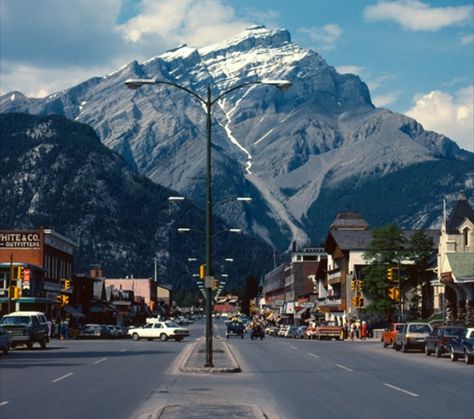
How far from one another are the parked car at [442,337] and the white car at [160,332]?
3176cm

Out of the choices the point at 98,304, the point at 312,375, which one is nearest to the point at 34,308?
the point at 98,304

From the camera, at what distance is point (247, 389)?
2434 cm

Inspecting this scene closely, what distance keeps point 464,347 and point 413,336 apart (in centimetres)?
1158

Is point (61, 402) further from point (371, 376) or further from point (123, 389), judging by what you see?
point (371, 376)

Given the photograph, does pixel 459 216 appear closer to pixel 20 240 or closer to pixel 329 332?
pixel 329 332

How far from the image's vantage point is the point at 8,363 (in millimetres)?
36719

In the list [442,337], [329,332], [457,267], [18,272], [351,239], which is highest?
[351,239]

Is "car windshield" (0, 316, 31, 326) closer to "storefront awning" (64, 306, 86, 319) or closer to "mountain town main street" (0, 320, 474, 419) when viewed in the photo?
"mountain town main street" (0, 320, 474, 419)

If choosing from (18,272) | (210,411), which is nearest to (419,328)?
(18,272)

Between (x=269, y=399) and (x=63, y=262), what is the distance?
289 ft

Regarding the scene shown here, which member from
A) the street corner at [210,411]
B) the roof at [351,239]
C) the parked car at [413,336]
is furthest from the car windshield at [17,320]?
the roof at [351,239]

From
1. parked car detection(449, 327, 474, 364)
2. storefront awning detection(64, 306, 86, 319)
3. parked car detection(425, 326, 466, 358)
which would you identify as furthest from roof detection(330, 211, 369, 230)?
parked car detection(449, 327, 474, 364)

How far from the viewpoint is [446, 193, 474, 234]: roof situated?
82463 millimetres

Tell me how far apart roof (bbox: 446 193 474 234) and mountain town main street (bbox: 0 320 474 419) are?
150ft
